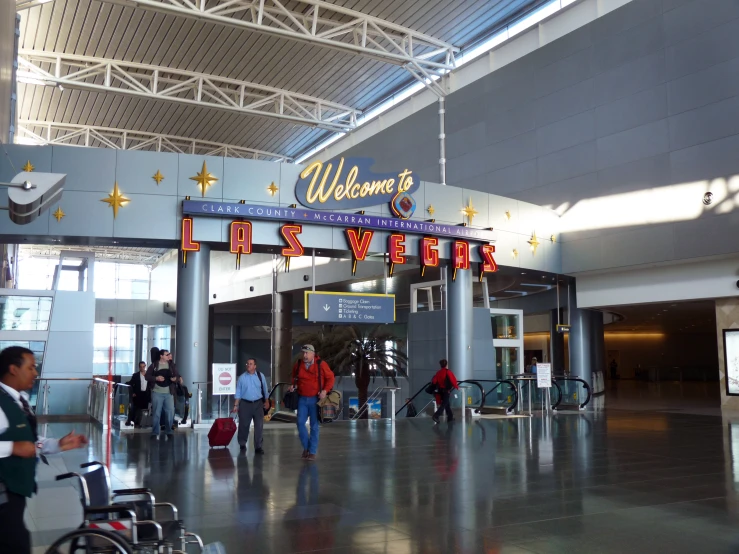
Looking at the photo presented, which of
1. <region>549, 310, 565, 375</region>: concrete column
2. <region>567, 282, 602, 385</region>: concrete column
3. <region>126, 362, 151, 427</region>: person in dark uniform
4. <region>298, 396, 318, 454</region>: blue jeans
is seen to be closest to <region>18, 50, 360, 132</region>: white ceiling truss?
<region>549, 310, 565, 375</region>: concrete column

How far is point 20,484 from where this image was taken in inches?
146

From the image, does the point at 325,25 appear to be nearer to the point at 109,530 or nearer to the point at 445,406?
the point at 445,406

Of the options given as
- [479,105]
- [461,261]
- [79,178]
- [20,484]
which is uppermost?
[479,105]

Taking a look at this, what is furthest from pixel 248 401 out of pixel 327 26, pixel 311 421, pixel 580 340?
pixel 327 26

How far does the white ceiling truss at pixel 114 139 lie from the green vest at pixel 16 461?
32.4m

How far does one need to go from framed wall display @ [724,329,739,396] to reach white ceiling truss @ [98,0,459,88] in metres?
14.3

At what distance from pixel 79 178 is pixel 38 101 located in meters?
19.9

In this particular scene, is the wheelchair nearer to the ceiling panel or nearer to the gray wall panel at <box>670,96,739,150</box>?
the gray wall panel at <box>670,96,739,150</box>

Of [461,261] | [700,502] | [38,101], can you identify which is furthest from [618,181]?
[38,101]

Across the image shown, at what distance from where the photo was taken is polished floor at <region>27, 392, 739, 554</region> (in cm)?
607

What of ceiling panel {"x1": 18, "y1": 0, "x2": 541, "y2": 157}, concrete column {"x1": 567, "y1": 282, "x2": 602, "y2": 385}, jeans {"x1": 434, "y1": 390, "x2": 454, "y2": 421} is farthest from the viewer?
concrete column {"x1": 567, "y1": 282, "x2": 602, "y2": 385}

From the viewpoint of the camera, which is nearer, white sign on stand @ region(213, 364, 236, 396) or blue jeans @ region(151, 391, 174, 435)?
blue jeans @ region(151, 391, 174, 435)

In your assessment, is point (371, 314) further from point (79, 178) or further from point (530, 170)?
point (530, 170)

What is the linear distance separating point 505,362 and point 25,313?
49.2 ft
